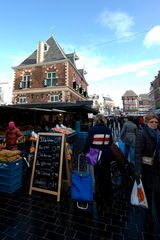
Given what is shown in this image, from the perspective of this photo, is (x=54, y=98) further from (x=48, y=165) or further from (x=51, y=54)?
(x=48, y=165)

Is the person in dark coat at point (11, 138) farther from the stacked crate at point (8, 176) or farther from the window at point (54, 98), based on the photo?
the window at point (54, 98)

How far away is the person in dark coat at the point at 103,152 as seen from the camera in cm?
329

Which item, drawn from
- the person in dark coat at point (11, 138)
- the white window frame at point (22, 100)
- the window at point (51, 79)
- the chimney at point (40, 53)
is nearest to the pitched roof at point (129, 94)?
the chimney at point (40, 53)

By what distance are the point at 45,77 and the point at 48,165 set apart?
737 inches

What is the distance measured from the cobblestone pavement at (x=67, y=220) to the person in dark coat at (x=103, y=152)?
283 mm

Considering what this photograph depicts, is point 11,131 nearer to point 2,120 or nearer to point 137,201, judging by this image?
point 137,201

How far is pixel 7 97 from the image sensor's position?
33.0 meters

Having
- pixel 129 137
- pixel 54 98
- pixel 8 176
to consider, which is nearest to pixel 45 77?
pixel 54 98

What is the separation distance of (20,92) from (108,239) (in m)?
21.8

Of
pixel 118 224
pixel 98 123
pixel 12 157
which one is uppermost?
pixel 98 123

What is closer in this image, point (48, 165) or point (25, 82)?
point (48, 165)

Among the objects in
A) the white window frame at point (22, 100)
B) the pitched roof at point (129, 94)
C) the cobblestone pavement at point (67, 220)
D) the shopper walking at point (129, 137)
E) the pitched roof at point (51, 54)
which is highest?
the pitched roof at point (129, 94)

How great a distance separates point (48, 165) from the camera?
3529 mm

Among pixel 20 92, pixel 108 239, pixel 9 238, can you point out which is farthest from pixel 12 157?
pixel 20 92
